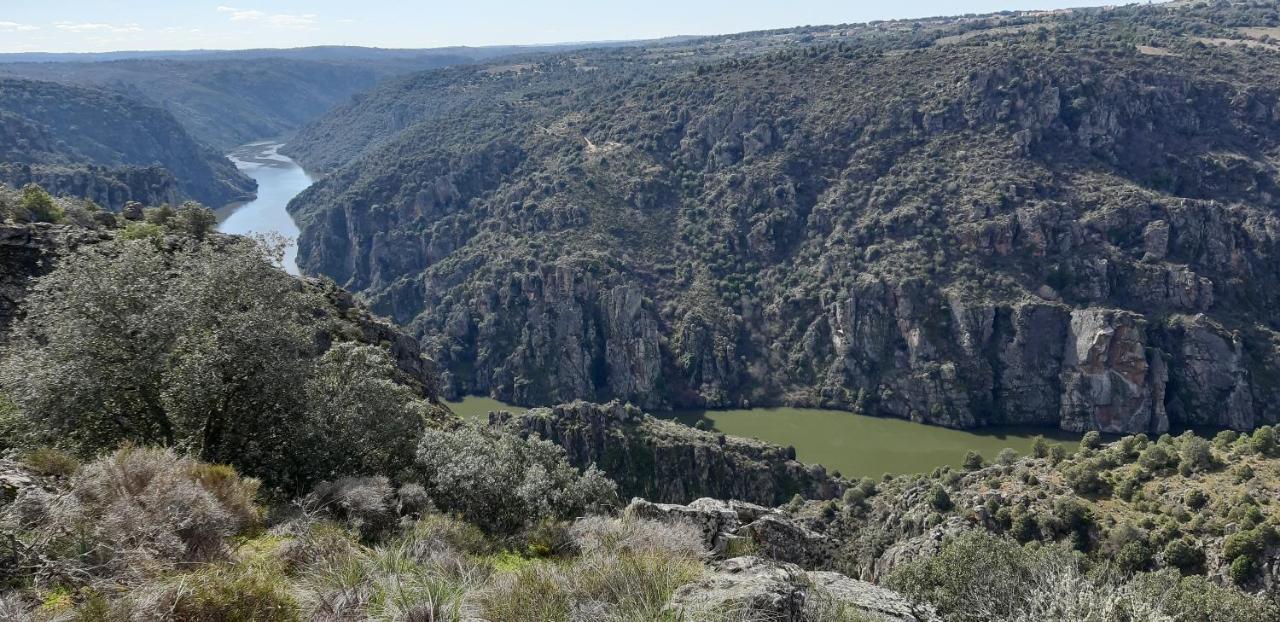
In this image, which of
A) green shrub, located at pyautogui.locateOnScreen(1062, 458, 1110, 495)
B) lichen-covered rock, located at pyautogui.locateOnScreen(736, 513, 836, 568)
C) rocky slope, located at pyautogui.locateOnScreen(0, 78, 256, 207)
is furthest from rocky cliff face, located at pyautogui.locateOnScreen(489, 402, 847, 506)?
rocky slope, located at pyautogui.locateOnScreen(0, 78, 256, 207)

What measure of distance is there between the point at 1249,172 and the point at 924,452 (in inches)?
1587

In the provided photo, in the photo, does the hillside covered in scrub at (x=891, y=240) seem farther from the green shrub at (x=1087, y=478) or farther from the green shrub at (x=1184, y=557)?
the green shrub at (x=1184, y=557)

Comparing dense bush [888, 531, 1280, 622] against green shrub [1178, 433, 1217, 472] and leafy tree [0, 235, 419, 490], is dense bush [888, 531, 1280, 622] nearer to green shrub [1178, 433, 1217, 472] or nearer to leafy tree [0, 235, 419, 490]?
leafy tree [0, 235, 419, 490]

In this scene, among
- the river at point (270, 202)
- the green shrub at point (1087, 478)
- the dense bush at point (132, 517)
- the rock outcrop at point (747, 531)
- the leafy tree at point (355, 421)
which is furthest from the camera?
the river at point (270, 202)

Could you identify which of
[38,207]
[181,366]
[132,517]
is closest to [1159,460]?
[181,366]

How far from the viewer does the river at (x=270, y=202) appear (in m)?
116

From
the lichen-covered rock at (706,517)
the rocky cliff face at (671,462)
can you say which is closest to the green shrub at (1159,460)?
the rocky cliff face at (671,462)

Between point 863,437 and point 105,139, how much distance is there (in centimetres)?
16562

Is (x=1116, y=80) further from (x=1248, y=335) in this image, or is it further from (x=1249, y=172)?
(x=1248, y=335)

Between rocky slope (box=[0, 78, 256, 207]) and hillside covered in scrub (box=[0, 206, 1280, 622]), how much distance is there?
11461 cm

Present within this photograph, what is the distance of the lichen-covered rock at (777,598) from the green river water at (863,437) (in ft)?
149

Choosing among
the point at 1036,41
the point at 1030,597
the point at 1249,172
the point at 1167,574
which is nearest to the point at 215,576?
the point at 1030,597

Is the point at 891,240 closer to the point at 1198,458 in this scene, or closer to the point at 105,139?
the point at 1198,458

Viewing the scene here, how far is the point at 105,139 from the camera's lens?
151250 mm
